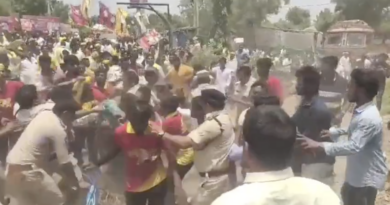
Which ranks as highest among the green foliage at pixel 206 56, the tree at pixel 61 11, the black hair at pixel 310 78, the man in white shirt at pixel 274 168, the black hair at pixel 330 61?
the man in white shirt at pixel 274 168

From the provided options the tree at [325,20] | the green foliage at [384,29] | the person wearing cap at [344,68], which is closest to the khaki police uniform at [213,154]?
the person wearing cap at [344,68]

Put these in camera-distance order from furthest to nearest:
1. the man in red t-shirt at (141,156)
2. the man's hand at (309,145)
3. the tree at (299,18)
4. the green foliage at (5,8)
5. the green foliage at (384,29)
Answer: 1. the green foliage at (5,8)
2. the tree at (299,18)
3. the green foliage at (384,29)
4. the man in red t-shirt at (141,156)
5. the man's hand at (309,145)

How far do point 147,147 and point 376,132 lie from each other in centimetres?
147

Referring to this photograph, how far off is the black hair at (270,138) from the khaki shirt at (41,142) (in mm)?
2525

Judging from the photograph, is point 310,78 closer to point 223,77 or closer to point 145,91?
point 145,91

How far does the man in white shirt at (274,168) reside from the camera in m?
2.16

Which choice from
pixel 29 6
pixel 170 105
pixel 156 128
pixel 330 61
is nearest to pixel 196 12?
pixel 330 61

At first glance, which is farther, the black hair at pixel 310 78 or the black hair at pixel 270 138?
the black hair at pixel 310 78

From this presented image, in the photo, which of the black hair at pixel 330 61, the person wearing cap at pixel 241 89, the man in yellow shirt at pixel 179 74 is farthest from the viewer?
the man in yellow shirt at pixel 179 74

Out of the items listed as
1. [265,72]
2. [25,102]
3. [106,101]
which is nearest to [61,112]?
[25,102]

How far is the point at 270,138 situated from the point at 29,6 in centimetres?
4519

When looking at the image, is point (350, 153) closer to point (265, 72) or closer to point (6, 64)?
point (265, 72)

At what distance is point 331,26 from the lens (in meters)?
13.5

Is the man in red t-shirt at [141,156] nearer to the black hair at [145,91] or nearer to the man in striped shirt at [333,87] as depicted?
the black hair at [145,91]
